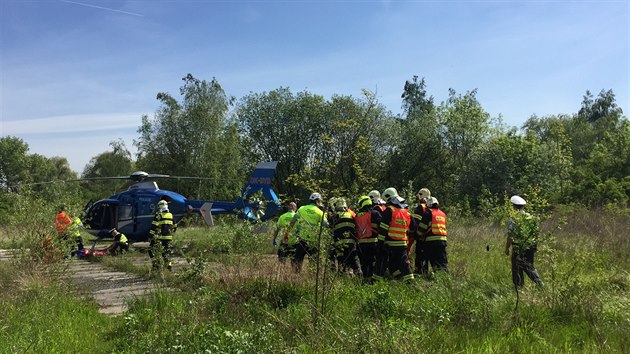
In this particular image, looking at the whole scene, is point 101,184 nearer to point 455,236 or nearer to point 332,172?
point 455,236

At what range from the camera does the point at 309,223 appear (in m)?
6.80

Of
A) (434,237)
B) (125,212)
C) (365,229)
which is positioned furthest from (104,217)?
(434,237)

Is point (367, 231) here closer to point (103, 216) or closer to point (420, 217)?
point (420, 217)

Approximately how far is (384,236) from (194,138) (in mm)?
30400

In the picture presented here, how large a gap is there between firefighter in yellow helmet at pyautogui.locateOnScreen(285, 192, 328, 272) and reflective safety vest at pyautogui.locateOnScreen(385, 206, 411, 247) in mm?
1393

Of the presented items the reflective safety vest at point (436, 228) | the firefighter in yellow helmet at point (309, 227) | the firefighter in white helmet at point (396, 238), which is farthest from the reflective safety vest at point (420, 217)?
the firefighter in yellow helmet at point (309, 227)

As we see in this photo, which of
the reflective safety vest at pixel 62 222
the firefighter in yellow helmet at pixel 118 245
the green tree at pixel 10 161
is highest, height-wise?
the green tree at pixel 10 161

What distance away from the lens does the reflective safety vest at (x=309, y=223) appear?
656 centimetres

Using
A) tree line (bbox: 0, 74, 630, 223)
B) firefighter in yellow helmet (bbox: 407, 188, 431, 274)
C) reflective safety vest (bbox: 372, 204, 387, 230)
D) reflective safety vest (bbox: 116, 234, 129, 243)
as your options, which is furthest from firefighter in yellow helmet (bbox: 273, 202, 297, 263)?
tree line (bbox: 0, 74, 630, 223)

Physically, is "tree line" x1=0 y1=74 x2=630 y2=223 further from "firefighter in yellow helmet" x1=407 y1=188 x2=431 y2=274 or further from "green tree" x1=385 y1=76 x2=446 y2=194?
"firefighter in yellow helmet" x1=407 y1=188 x2=431 y2=274

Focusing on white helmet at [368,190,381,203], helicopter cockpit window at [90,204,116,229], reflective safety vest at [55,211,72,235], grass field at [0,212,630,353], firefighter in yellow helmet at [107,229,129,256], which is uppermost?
white helmet at [368,190,381,203]

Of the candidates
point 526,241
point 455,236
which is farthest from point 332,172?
point 455,236

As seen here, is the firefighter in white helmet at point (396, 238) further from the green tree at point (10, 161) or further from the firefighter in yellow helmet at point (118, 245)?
the green tree at point (10, 161)

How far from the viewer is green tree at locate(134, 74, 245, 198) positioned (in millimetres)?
37250
